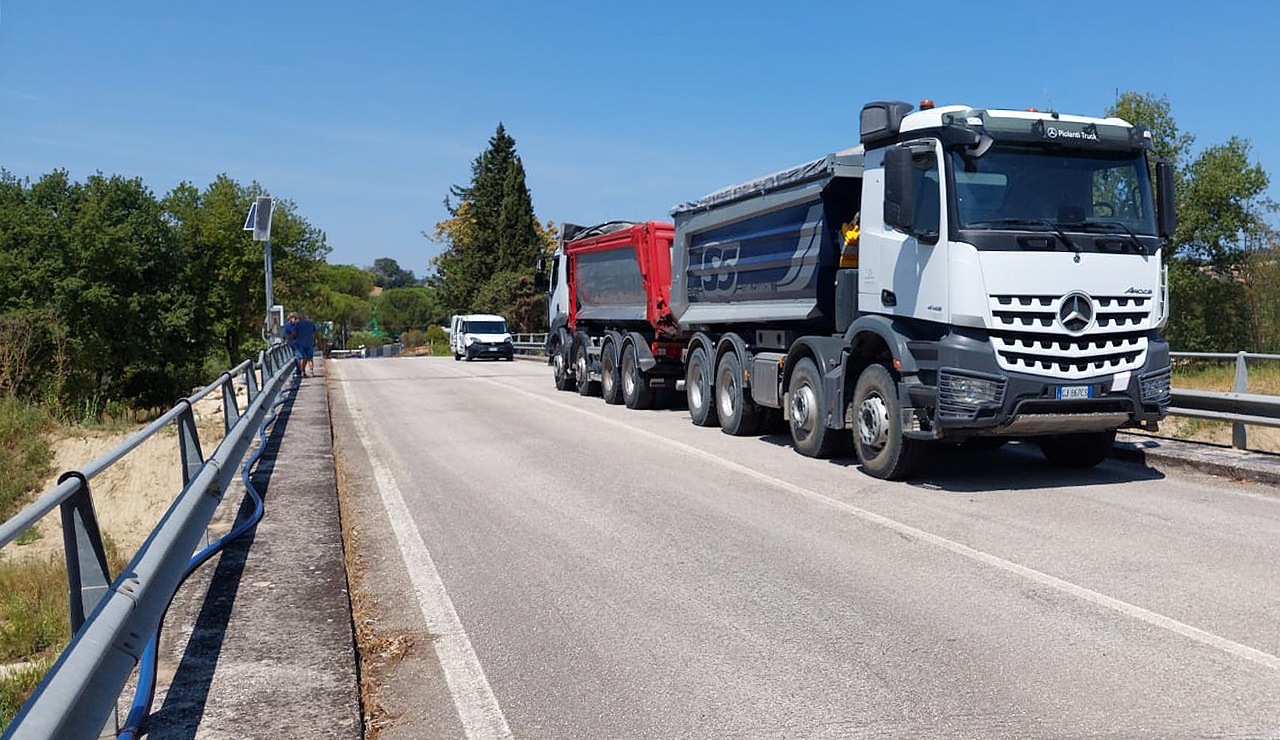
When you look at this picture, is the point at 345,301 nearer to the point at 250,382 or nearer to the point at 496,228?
the point at 496,228

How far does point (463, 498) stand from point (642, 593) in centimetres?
373

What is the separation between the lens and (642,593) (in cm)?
619

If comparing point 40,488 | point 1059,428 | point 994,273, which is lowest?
point 40,488

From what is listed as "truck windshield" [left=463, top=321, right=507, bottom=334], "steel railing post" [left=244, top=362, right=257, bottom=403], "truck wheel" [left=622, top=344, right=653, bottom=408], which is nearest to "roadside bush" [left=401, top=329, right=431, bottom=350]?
"truck windshield" [left=463, top=321, right=507, bottom=334]

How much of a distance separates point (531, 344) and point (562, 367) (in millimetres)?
25097

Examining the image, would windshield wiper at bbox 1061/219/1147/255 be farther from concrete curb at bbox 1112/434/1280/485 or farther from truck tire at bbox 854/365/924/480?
concrete curb at bbox 1112/434/1280/485

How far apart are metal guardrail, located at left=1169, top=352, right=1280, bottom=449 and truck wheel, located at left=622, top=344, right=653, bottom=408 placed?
8.76 m

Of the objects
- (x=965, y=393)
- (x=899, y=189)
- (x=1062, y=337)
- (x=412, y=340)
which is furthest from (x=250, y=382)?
(x=412, y=340)

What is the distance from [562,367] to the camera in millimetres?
23266

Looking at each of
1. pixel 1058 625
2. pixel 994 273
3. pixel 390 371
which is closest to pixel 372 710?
pixel 1058 625

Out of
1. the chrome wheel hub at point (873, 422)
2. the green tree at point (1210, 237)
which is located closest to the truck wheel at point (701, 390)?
the chrome wheel hub at point (873, 422)

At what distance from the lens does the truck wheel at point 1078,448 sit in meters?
10.4

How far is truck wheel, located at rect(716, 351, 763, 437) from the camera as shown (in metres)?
13.7

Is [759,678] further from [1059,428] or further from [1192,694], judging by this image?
[1059,428]
